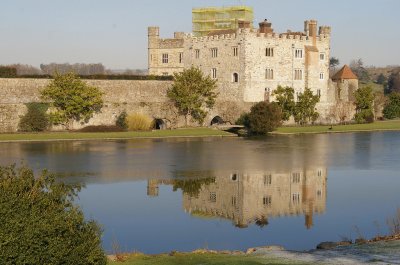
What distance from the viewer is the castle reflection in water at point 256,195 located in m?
18.2

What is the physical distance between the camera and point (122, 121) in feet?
163

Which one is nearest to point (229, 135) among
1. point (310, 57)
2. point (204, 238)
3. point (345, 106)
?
point (310, 57)

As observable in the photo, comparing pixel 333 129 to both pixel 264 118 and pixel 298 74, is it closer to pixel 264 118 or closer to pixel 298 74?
pixel 264 118

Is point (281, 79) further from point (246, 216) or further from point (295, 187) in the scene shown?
point (246, 216)

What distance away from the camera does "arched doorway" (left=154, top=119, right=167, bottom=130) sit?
173 ft

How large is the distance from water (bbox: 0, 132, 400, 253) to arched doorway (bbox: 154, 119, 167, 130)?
49.8 ft

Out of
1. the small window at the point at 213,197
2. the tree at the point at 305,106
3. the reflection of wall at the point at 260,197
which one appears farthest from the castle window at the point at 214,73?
the small window at the point at 213,197

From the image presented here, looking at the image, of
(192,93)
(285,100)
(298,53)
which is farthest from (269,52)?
(192,93)

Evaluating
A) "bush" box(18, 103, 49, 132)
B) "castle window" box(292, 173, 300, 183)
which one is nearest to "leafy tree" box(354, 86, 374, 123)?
"bush" box(18, 103, 49, 132)

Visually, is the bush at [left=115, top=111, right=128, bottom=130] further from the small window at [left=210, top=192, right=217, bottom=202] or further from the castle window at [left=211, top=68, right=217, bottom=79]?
the small window at [left=210, top=192, right=217, bottom=202]

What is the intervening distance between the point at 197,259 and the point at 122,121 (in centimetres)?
3747

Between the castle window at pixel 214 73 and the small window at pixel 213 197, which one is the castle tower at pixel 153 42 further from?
the small window at pixel 213 197

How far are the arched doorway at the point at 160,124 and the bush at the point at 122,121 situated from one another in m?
3.53

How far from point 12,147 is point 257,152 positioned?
42.1ft
